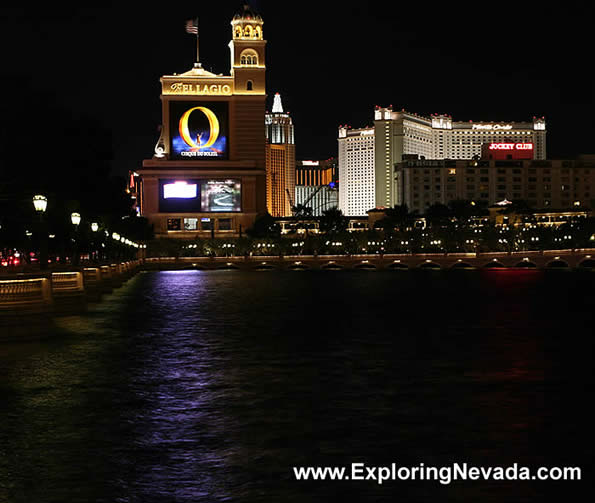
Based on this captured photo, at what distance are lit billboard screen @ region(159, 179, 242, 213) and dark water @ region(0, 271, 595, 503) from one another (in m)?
132

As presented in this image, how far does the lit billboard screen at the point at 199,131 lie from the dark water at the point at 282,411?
133 metres

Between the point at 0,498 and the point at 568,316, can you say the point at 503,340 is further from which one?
the point at 0,498

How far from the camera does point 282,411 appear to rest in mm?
12898

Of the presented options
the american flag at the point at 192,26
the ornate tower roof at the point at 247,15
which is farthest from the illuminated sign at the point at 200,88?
the ornate tower roof at the point at 247,15

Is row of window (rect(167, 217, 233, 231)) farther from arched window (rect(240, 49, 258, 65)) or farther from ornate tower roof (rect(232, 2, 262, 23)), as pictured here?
ornate tower roof (rect(232, 2, 262, 23))

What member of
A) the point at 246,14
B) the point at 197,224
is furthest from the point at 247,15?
the point at 197,224

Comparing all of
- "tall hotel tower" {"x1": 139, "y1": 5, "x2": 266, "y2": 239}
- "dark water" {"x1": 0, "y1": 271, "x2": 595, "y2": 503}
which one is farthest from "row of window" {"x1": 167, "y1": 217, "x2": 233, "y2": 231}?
"dark water" {"x1": 0, "y1": 271, "x2": 595, "y2": 503}

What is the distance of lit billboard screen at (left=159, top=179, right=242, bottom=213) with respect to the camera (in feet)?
512

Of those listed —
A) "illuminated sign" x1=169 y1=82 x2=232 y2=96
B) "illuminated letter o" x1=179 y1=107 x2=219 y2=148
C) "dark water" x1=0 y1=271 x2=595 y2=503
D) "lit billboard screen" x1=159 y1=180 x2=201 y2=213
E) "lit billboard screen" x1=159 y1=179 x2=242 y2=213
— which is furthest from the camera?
"illuminated sign" x1=169 y1=82 x2=232 y2=96

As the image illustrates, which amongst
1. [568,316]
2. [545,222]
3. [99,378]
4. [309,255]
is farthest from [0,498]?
[545,222]

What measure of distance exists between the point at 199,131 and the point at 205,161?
588cm

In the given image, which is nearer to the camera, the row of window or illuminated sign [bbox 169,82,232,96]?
→ the row of window

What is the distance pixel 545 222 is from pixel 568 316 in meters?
172

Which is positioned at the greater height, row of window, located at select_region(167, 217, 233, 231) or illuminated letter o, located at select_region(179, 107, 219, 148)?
illuminated letter o, located at select_region(179, 107, 219, 148)
